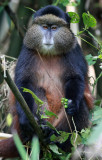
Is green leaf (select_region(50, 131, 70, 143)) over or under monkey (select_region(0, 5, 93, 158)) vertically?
under

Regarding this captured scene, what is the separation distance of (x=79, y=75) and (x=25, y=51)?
79cm

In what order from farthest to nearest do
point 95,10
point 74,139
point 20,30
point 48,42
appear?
point 95,10 < point 20,30 < point 48,42 < point 74,139

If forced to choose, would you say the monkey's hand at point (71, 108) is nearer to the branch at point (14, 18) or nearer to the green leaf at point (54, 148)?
the green leaf at point (54, 148)

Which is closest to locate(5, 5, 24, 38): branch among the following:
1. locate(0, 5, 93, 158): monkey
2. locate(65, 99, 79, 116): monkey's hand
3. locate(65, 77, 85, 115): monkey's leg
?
locate(0, 5, 93, 158): monkey

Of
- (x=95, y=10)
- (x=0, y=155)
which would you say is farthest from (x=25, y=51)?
(x=95, y=10)

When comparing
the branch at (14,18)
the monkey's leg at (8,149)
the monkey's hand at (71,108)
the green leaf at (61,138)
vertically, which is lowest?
the monkey's leg at (8,149)

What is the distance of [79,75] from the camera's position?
409 centimetres

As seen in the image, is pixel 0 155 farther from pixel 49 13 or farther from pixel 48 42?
pixel 49 13

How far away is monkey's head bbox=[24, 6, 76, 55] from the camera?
13.4 ft

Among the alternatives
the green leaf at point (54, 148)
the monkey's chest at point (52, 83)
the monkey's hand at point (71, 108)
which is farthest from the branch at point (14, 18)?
the green leaf at point (54, 148)

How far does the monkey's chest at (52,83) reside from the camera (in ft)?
13.5

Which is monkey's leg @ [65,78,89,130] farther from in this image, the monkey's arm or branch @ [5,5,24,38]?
branch @ [5,5,24,38]

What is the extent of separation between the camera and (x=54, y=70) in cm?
429

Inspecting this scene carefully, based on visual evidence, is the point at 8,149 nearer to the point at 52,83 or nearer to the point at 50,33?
the point at 52,83
